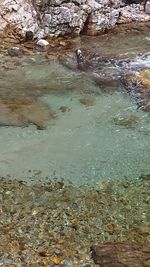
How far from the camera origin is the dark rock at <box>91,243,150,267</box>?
5676 millimetres

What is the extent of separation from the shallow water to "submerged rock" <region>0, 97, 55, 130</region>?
18 cm

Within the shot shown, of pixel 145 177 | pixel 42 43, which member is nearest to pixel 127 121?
pixel 145 177

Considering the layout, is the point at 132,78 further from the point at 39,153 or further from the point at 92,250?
the point at 92,250

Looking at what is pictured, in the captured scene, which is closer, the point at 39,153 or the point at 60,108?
the point at 39,153

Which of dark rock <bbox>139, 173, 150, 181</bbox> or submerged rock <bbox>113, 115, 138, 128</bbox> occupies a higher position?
submerged rock <bbox>113, 115, 138, 128</bbox>

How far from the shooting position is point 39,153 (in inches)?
337

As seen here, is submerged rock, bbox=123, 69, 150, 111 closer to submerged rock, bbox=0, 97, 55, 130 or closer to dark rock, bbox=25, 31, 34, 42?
submerged rock, bbox=0, 97, 55, 130

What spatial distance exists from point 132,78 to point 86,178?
4.66 meters

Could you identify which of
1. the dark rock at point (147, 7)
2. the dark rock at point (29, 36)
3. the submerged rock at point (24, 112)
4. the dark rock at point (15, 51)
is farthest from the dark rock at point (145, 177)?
the dark rock at point (147, 7)

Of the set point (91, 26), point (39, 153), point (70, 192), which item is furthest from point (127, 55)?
point (70, 192)

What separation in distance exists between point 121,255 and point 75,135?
12.5 ft

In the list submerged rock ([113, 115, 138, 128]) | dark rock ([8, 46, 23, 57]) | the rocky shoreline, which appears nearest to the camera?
submerged rock ([113, 115, 138, 128])

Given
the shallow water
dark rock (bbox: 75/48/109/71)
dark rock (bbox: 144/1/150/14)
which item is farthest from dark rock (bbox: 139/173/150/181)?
dark rock (bbox: 144/1/150/14)

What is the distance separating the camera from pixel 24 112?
9844 mm
